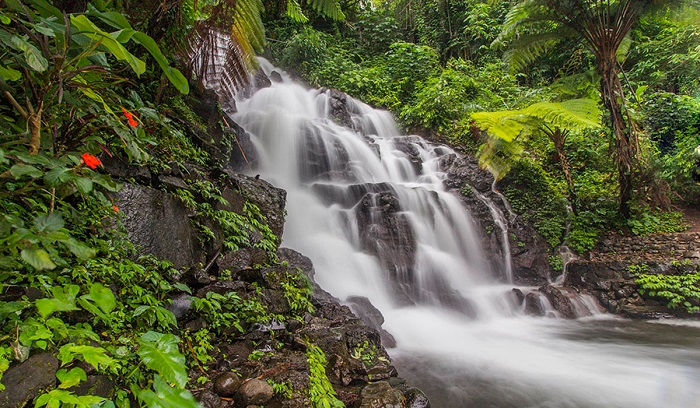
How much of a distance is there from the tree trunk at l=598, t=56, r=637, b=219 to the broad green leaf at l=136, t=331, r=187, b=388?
763 cm

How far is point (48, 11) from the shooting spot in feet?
4.89

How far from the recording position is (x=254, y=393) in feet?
5.77

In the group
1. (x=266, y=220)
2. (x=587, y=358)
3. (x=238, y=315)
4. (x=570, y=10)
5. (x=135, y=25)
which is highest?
(x=570, y=10)

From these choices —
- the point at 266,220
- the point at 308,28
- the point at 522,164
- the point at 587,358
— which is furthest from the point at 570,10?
the point at 308,28

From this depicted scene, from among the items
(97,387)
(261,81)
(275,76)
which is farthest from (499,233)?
(275,76)

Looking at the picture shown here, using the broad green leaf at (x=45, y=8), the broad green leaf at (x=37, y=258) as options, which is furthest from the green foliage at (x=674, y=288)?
the broad green leaf at (x=45, y=8)

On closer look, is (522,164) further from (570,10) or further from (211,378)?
(211,378)

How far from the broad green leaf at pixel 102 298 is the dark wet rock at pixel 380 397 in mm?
1532

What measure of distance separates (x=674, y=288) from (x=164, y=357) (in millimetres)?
8003

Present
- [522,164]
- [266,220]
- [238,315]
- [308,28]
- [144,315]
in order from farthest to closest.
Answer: [308,28] < [522,164] < [266,220] < [238,315] < [144,315]

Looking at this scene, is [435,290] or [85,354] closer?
A: [85,354]

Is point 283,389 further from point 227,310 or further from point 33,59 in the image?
point 33,59

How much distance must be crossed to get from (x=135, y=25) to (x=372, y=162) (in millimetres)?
6635

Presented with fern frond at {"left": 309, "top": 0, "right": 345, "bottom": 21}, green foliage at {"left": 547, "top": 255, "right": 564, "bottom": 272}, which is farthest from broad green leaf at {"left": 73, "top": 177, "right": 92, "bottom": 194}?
green foliage at {"left": 547, "top": 255, "right": 564, "bottom": 272}
